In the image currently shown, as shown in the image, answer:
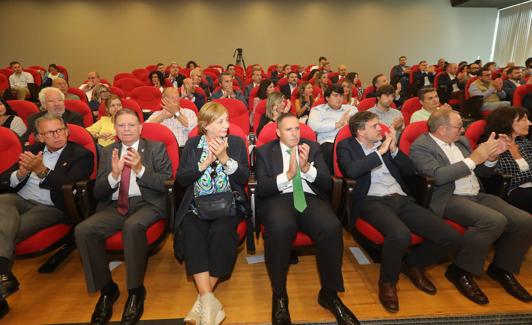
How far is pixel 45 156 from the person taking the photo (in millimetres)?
2297

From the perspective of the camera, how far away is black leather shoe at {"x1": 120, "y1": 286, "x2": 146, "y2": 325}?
1854mm

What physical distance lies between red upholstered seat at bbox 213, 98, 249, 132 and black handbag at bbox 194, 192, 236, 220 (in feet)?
5.86

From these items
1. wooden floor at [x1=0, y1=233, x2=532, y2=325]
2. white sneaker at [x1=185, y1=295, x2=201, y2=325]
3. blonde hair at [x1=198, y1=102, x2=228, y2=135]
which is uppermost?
blonde hair at [x1=198, y1=102, x2=228, y2=135]

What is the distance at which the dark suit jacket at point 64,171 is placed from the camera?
2.12 meters

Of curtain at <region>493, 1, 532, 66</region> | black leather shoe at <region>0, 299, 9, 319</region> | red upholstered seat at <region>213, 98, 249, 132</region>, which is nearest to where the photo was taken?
black leather shoe at <region>0, 299, 9, 319</region>

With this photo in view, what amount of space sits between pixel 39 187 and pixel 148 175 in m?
0.76

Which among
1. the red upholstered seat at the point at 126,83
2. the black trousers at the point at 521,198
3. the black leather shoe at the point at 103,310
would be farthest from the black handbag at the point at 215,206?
the red upholstered seat at the point at 126,83

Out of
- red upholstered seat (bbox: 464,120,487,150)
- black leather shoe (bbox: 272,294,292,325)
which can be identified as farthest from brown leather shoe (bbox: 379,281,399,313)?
red upholstered seat (bbox: 464,120,487,150)

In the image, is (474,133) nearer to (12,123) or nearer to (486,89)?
(486,89)

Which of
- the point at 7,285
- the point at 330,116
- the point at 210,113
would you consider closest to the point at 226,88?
the point at 330,116

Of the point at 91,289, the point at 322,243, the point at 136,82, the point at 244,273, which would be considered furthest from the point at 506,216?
the point at 136,82

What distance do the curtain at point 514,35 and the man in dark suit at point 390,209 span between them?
40.2 feet

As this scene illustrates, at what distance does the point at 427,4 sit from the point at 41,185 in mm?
13644

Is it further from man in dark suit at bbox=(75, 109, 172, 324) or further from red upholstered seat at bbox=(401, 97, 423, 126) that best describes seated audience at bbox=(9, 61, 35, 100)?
red upholstered seat at bbox=(401, 97, 423, 126)
